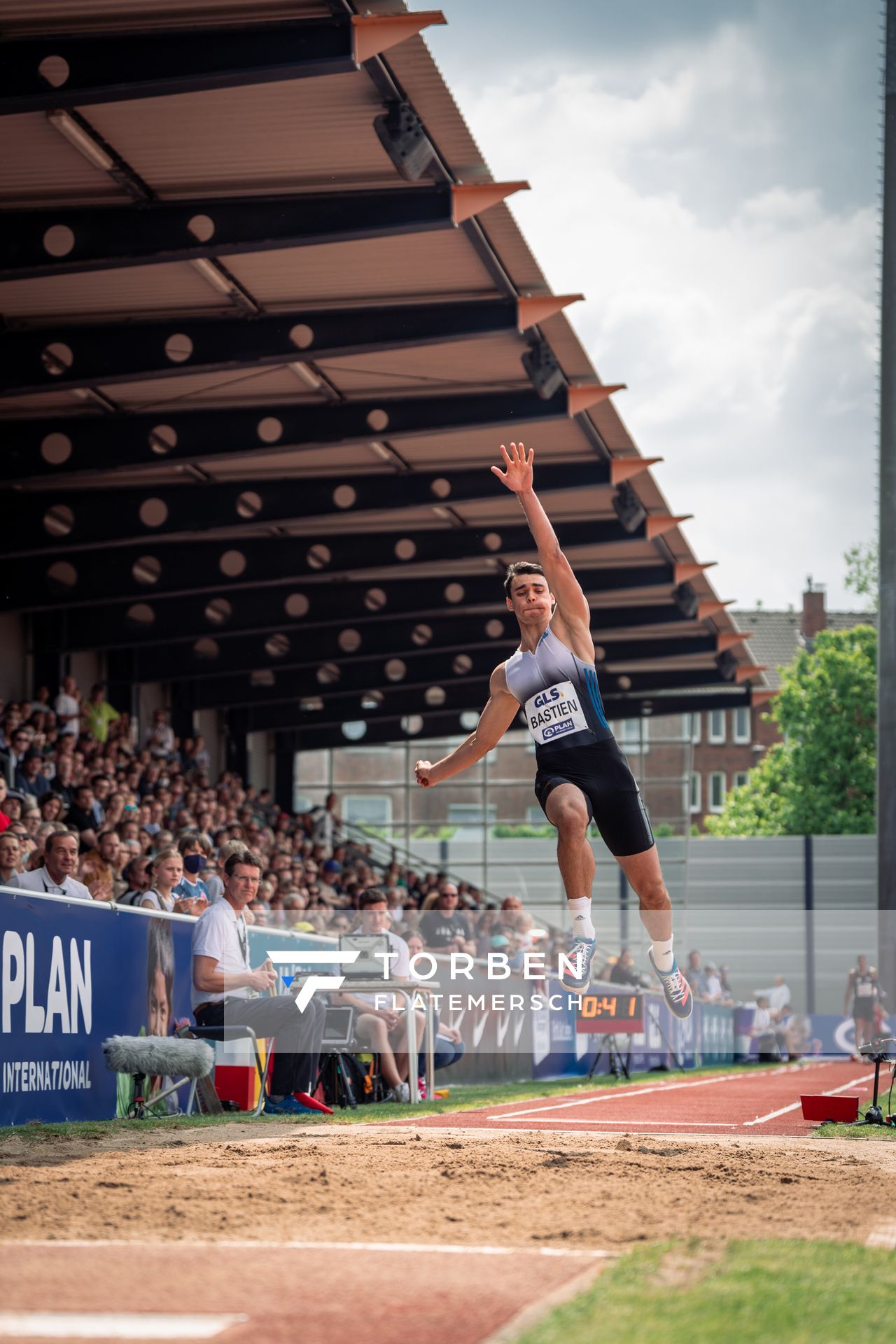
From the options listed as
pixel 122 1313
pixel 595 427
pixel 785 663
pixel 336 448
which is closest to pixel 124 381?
pixel 336 448

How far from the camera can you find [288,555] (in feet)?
86.5

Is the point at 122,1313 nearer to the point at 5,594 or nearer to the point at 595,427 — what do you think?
the point at 595,427

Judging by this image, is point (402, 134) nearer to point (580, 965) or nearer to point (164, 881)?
point (164, 881)

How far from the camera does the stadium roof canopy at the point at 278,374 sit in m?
13.6

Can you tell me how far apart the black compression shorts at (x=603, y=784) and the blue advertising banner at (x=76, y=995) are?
136 inches

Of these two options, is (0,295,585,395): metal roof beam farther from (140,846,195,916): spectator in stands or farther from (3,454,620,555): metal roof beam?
(140,846,195,916): spectator in stands

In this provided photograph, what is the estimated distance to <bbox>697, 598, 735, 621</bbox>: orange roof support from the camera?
102ft

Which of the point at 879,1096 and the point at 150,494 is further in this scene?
the point at 150,494

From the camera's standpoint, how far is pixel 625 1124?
39.8 ft

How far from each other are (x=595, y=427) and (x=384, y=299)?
5.12 meters

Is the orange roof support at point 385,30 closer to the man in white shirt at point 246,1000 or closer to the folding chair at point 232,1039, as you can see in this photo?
the man in white shirt at point 246,1000

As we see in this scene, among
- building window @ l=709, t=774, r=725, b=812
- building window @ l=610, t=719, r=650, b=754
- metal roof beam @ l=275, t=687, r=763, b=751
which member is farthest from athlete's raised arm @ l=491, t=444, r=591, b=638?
building window @ l=709, t=774, r=725, b=812

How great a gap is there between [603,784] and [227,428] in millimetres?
12679

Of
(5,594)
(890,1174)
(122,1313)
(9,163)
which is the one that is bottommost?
(890,1174)
